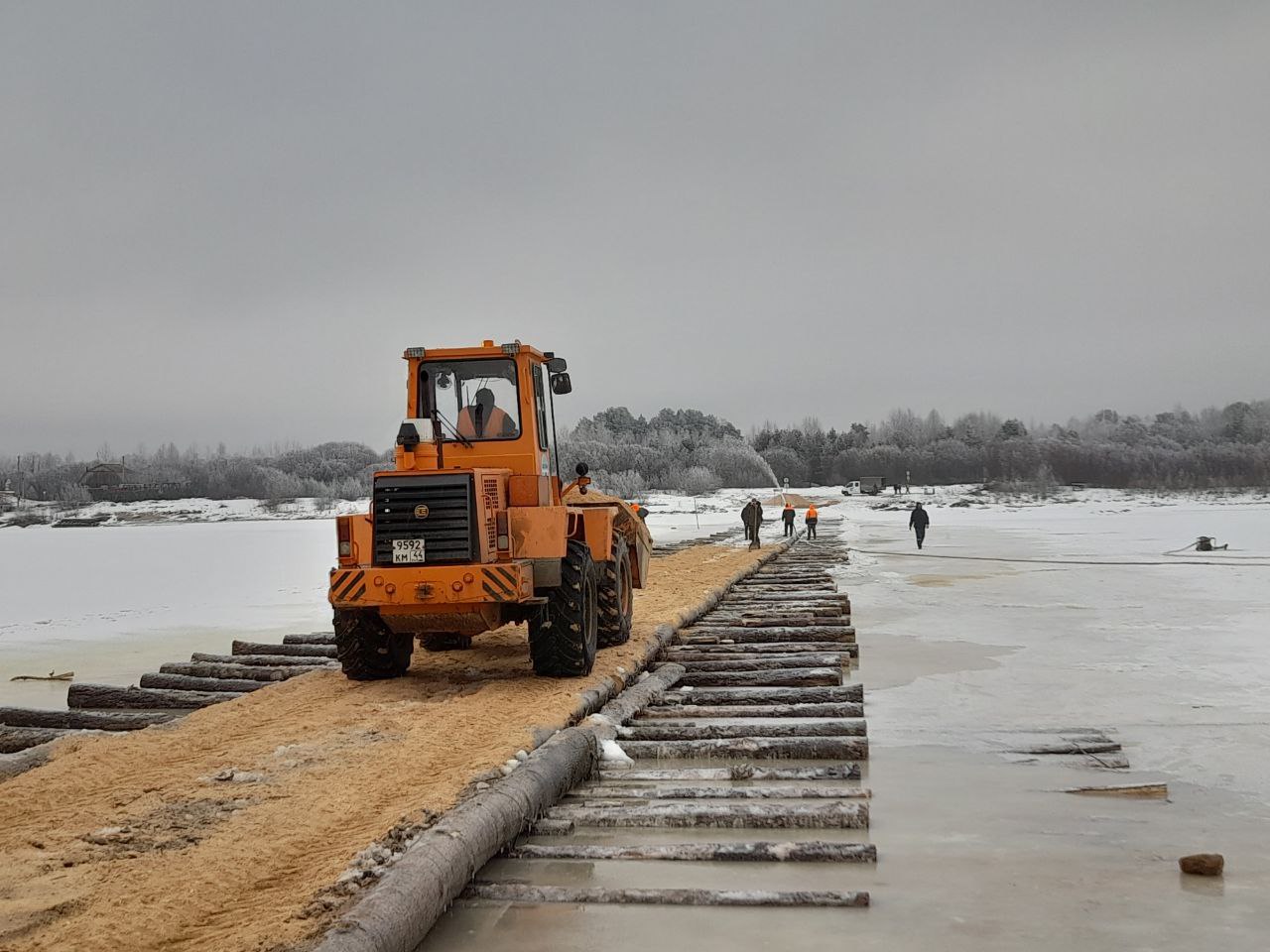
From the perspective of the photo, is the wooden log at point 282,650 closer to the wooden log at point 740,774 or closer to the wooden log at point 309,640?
the wooden log at point 309,640

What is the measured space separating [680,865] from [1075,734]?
13.3 feet

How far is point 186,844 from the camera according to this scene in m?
5.20

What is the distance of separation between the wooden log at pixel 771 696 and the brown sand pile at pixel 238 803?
0.71m

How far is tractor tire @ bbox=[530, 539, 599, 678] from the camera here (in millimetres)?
9523

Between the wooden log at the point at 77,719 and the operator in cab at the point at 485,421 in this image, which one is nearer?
the wooden log at the point at 77,719

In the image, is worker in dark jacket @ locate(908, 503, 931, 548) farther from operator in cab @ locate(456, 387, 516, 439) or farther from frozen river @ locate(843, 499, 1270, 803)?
operator in cab @ locate(456, 387, 516, 439)

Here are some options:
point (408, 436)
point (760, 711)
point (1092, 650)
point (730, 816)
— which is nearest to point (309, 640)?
point (408, 436)

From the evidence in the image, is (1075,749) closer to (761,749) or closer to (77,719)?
(761,749)

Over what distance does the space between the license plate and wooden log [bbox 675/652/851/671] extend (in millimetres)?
3242

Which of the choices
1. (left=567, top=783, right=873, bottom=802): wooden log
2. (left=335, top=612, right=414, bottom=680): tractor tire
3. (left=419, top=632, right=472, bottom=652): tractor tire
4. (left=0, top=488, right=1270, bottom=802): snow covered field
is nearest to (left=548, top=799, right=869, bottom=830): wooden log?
(left=567, top=783, right=873, bottom=802): wooden log

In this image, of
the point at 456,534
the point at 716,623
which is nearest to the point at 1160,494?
the point at 716,623

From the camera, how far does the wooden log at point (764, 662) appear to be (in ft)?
36.1

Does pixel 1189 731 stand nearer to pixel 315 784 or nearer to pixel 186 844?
pixel 315 784

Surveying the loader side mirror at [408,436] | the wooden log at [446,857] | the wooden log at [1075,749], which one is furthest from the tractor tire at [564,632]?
the wooden log at [1075,749]
